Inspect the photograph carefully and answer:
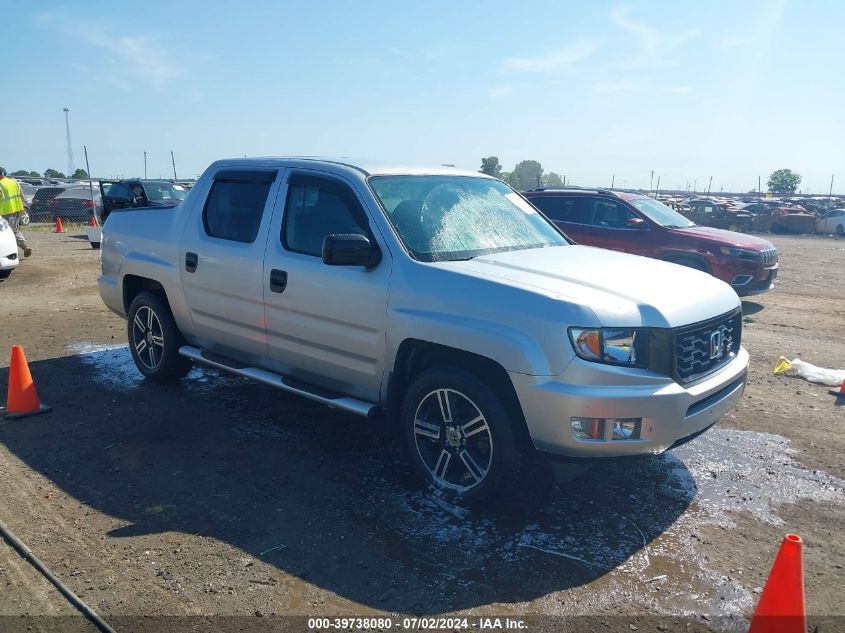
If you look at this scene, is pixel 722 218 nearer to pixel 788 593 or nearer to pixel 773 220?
pixel 773 220

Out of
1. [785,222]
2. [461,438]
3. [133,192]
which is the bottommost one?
[785,222]

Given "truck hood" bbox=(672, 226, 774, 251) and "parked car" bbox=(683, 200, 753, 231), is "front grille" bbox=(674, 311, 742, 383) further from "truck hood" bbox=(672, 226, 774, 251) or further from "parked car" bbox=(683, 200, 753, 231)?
"parked car" bbox=(683, 200, 753, 231)

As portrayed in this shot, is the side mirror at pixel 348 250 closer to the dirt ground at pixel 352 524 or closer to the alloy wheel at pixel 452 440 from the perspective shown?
the alloy wheel at pixel 452 440

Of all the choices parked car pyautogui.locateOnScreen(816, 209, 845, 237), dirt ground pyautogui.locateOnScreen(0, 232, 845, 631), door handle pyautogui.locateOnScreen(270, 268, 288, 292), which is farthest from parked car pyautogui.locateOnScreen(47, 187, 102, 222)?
parked car pyautogui.locateOnScreen(816, 209, 845, 237)

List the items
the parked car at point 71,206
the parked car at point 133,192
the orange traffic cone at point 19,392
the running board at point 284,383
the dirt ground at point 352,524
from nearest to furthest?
the dirt ground at point 352,524, the running board at point 284,383, the orange traffic cone at point 19,392, the parked car at point 133,192, the parked car at point 71,206

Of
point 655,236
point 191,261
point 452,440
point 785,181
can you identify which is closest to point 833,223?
point 655,236

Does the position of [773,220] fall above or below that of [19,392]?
below

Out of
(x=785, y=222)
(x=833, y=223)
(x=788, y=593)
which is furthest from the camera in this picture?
(x=785, y=222)

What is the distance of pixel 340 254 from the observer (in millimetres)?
4250

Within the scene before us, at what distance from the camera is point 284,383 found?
504cm

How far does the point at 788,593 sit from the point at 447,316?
2.11 metres

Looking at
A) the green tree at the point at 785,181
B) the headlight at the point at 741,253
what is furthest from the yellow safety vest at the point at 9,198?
the green tree at the point at 785,181

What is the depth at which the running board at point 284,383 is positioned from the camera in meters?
4.51

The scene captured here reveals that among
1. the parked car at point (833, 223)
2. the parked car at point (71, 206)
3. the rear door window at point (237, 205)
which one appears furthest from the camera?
the parked car at point (833, 223)
